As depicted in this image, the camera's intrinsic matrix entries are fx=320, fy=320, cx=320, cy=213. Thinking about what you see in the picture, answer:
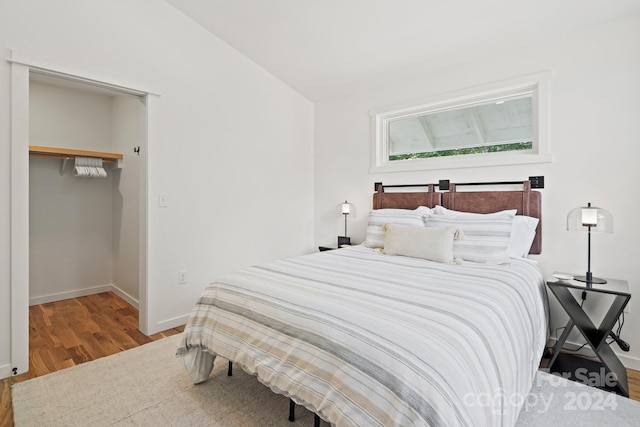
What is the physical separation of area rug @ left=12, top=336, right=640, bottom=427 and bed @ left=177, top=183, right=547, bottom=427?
0.20 m

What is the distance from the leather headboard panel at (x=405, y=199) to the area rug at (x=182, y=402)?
1674mm

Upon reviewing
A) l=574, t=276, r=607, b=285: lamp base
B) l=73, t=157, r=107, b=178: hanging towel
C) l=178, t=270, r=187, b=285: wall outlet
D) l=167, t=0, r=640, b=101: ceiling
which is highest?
l=167, t=0, r=640, b=101: ceiling

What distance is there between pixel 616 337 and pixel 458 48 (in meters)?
2.54

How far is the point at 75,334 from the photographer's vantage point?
9.09 feet

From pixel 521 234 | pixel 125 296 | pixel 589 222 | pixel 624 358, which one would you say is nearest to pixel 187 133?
pixel 125 296

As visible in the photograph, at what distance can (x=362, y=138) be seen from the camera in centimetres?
384

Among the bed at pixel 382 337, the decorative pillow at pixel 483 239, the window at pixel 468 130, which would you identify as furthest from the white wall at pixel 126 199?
the decorative pillow at pixel 483 239

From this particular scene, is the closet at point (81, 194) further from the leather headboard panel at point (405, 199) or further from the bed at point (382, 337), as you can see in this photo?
the leather headboard panel at point (405, 199)

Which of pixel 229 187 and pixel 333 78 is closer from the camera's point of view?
pixel 229 187

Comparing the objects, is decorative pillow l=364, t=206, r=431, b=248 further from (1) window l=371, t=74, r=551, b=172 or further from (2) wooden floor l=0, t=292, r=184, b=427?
(2) wooden floor l=0, t=292, r=184, b=427

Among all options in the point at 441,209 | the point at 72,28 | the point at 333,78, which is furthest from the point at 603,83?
the point at 72,28

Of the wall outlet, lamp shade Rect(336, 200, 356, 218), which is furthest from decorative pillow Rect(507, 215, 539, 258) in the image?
the wall outlet

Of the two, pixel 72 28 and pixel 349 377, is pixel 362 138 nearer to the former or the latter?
pixel 72 28

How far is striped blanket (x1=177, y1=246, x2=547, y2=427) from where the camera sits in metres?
1.02
